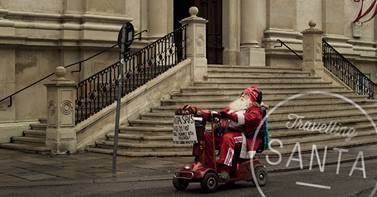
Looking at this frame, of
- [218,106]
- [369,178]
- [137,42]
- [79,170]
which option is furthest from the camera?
[137,42]

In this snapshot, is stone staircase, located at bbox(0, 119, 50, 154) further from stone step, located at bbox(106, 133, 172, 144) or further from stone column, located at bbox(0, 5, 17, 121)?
stone step, located at bbox(106, 133, 172, 144)

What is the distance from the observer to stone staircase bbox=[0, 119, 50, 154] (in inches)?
595

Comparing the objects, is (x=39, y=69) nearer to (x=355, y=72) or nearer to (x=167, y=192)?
(x=167, y=192)

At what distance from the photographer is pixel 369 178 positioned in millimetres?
10867

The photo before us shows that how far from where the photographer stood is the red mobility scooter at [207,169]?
29.8 ft

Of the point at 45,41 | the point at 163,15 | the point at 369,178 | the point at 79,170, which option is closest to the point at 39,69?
the point at 45,41

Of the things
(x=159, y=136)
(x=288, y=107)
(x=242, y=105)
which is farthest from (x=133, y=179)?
(x=288, y=107)

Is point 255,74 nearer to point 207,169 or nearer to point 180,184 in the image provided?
point 180,184

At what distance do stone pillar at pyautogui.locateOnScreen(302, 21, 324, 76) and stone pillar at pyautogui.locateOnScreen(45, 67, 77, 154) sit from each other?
9340 mm

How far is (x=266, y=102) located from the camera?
17438 millimetres

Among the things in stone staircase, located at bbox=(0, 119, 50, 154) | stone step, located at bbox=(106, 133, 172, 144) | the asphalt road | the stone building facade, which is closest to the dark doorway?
the stone building facade

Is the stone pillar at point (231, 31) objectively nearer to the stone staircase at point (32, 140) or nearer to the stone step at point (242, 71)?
the stone step at point (242, 71)

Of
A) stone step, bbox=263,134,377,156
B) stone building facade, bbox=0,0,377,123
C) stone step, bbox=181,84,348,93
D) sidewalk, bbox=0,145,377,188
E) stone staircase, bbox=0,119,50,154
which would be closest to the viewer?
sidewalk, bbox=0,145,377,188

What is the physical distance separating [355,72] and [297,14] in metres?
3.14
